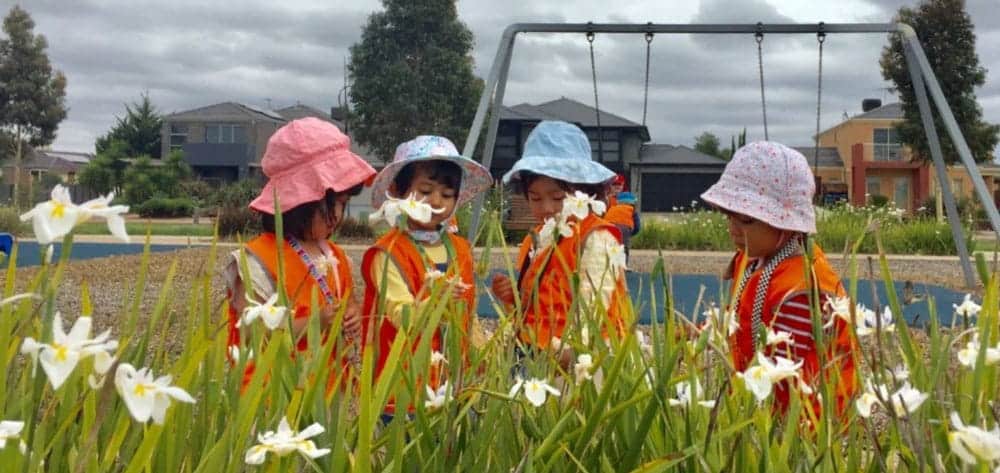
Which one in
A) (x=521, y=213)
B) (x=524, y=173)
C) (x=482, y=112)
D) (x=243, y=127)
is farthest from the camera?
(x=243, y=127)

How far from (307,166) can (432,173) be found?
353 mm

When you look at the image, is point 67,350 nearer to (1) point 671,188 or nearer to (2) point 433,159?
(2) point 433,159

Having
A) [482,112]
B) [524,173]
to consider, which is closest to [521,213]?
[482,112]

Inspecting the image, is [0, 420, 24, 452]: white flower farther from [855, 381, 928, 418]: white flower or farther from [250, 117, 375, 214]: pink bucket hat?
[250, 117, 375, 214]: pink bucket hat

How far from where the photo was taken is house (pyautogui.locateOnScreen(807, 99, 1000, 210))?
43719 millimetres

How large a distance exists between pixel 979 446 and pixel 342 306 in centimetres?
66

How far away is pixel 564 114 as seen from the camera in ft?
123

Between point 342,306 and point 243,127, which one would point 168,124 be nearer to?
point 243,127

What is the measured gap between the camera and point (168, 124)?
49.3m

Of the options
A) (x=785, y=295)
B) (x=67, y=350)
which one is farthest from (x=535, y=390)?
(x=785, y=295)

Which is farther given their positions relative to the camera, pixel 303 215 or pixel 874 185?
pixel 874 185

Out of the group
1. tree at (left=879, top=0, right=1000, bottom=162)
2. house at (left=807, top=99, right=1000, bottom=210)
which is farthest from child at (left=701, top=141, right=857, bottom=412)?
house at (left=807, top=99, right=1000, bottom=210)

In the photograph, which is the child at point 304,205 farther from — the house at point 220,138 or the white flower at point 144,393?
the house at point 220,138

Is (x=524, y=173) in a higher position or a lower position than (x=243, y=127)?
lower
